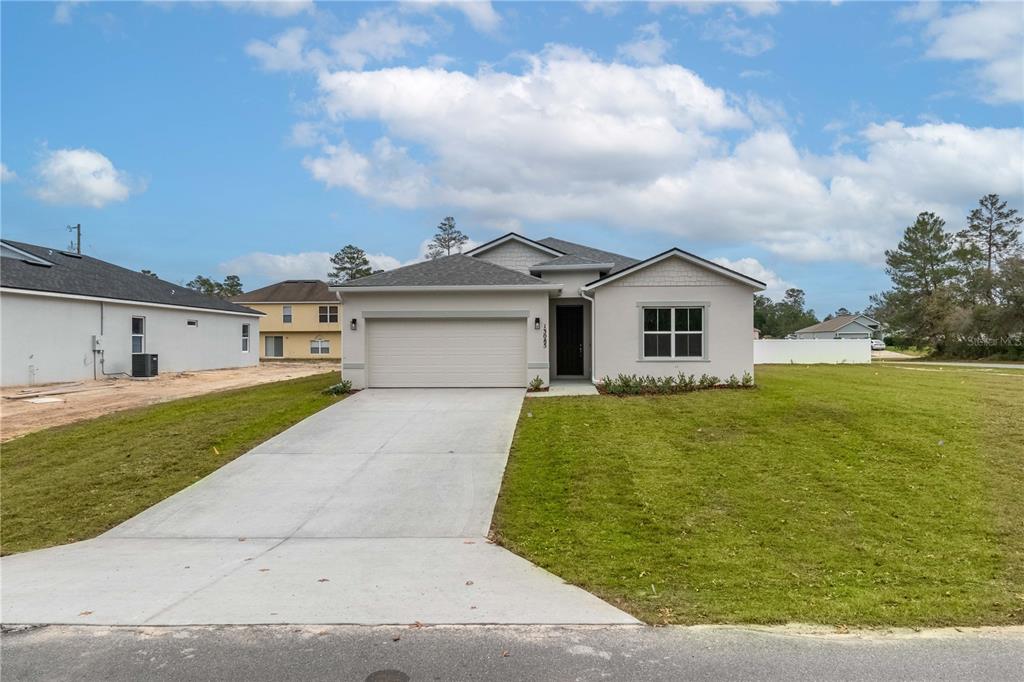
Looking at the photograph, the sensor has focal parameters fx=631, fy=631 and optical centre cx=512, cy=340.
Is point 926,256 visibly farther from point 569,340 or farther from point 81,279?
point 81,279

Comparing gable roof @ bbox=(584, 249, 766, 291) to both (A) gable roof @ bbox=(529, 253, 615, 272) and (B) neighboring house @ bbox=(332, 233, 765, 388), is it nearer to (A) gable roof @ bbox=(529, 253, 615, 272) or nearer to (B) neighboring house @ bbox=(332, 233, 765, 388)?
(B) neighboring house @ bbox=(332, 233, 765, 388)

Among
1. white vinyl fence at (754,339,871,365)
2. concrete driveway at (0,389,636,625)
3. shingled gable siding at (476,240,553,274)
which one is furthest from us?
white vinyl fence at (754,339,871,365)

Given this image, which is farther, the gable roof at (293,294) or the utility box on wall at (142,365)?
the gable roof at (293,294)

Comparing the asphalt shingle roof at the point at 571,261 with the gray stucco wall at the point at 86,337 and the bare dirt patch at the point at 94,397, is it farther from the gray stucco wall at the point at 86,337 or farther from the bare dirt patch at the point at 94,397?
the gray stucco wall at the point at 86,337

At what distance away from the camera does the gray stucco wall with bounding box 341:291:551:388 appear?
54.9 ft

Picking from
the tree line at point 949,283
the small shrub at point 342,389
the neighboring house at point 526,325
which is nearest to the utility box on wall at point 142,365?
the small shrub at point 342,389

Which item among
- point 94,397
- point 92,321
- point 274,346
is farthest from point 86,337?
point 274,346

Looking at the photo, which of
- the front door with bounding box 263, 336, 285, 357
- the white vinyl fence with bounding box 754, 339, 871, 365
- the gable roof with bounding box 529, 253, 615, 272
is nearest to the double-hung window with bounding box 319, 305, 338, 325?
the front door with bounding box 263, 336, 285, 357

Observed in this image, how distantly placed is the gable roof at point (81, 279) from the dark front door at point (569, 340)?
695 inches

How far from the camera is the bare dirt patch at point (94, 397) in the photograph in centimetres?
1452

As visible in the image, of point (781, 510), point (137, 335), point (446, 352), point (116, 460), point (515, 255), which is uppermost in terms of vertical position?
point (515, 255)

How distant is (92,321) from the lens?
939 inches

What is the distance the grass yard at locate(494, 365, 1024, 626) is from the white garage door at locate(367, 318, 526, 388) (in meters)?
4.01

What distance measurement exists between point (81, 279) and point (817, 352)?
110ft
